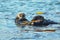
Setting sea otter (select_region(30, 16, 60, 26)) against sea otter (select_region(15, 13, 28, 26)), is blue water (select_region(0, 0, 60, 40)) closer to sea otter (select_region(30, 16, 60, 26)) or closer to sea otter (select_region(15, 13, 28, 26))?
sea otter (select_region(15, 13, 28, 26))

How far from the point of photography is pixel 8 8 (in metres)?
21.2

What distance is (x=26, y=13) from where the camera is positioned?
766 inches

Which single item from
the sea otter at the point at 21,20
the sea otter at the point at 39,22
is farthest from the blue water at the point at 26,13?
the sea otter at the point at 39,22

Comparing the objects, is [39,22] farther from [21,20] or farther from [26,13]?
[26,13]

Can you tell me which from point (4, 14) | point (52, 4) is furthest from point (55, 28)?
point (52, 4)

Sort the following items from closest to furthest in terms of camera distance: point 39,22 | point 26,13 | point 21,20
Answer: point 39,22 → point 21,20 → point 26,13

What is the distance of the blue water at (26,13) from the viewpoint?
46.1 feet

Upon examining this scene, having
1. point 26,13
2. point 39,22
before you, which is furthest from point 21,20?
point 26,13

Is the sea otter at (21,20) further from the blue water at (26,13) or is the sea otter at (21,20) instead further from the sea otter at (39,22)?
the sea otter at (39,22)

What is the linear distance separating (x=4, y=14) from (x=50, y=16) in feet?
7.94

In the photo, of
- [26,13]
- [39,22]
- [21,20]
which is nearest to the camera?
[39,22]

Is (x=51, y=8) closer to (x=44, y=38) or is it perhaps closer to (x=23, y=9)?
(x=23, y=9)

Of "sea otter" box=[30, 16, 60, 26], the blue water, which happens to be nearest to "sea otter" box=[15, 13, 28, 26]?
the blue water

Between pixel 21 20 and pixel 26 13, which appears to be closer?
pixel 21 20
